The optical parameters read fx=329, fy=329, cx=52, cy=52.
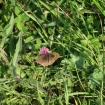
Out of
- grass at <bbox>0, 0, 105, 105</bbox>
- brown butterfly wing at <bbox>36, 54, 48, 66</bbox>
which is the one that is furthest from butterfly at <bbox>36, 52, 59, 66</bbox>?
grass at <bbox>0, 0, 105, 105</bbox>

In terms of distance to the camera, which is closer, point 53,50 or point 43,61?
point 43,61

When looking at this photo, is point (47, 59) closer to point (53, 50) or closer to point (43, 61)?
point (43, 61)

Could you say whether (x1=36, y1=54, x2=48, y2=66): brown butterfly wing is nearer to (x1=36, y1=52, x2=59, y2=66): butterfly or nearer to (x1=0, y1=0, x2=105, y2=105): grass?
(x1=36, y1=52, x2=59, y2=66): butterfly

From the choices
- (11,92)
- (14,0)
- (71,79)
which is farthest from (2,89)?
(14,0)

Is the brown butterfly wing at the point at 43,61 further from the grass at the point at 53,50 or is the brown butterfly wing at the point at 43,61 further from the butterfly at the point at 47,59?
the grass at the point at 53,50

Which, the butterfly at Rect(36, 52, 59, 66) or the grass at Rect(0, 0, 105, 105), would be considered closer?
the butterfly at Rect(36, 52, 59, 66)

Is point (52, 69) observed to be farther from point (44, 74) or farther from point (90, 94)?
point (90, 94)

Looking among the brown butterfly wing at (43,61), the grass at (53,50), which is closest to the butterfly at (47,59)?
the brown butterfly wing at (43,61)

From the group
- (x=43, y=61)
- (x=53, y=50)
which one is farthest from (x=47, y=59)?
(x=53, y=50)
